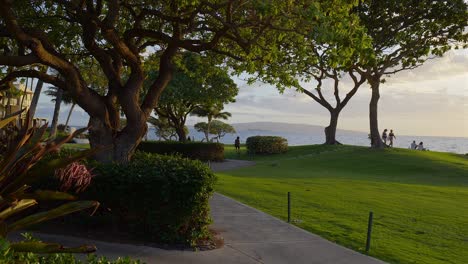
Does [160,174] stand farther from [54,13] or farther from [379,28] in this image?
[379,28]

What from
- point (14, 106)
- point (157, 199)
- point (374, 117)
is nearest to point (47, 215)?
point (157, 199)

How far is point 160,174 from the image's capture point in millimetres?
7965

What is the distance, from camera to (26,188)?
329cm

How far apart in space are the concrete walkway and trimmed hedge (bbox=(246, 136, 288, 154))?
3373cm

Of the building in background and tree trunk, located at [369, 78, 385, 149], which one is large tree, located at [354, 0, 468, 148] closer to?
tree trunk, located at [369, 78, 385, 149]

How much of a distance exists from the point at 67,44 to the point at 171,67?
3.88 m

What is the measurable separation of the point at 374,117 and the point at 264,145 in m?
9.71

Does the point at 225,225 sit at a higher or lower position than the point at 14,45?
lower

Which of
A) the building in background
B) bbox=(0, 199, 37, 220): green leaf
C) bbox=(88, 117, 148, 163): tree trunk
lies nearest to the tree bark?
bbox=(88, 117, 148, 163): tree trunk

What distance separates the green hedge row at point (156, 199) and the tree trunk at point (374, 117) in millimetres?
35408

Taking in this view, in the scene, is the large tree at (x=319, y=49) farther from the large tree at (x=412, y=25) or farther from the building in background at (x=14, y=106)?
the large tree at (x=412, y=25)

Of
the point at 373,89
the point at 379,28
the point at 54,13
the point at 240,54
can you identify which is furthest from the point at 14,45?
the point at 373,89

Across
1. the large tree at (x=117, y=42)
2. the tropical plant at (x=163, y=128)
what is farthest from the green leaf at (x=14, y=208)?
the tropical plant at (x=163, y=128)

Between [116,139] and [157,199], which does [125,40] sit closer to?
[116,139]
